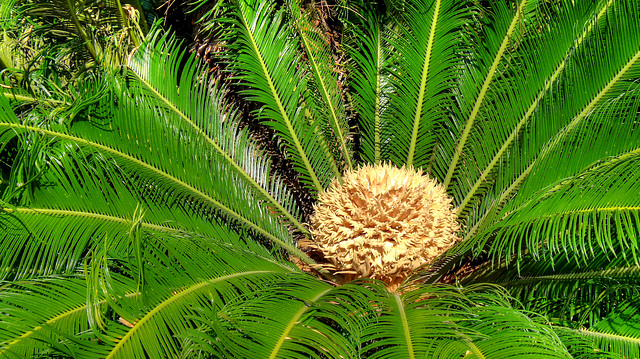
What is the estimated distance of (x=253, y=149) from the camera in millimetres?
3256

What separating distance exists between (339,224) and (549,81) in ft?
4.97

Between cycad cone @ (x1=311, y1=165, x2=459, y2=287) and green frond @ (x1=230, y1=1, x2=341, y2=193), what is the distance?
0.53 m

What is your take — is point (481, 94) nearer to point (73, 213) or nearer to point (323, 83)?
point (323, 83)

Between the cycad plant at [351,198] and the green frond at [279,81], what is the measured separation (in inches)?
0.7

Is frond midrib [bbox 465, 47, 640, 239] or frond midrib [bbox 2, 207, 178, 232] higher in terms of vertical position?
frond midrib [bbox 465, 47, 640, 239]

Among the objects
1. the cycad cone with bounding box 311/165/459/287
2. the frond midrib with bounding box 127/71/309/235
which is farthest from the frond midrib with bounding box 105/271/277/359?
the frond midrib with bounding box 127/71/309/235

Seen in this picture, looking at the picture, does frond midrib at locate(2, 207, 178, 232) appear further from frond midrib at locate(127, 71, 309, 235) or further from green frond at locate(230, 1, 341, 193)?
green frond at locate(230, 1, 341, 193)

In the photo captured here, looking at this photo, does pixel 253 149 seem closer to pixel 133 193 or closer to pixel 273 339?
pixel 133 193

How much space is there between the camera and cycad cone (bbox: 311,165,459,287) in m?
2.57

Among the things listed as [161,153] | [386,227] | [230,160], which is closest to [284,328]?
[386,227]

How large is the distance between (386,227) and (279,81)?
1286 mm

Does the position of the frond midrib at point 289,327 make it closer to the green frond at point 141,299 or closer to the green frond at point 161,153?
the green frond at point 141,299

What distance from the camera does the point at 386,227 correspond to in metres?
2.59

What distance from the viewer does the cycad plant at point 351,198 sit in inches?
66.9
